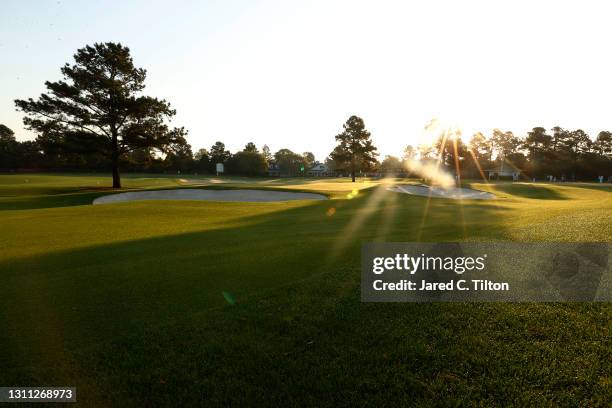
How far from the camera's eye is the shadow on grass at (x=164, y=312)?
3.77 metres

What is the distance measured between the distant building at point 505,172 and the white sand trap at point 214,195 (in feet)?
240

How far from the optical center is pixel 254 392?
3393mm

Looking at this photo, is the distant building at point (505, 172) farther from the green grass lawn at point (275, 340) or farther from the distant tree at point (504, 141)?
the green grass lawn at point (275, 340)

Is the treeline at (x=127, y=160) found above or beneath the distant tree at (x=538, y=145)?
beneath

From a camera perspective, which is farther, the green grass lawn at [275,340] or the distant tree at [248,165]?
the distant tree at [248,165]

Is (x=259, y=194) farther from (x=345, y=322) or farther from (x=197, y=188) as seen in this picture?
(x=345, y=322)

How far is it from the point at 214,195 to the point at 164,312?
2513 centimetres

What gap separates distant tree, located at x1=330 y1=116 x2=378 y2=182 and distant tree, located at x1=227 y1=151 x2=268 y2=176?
29.7 metres

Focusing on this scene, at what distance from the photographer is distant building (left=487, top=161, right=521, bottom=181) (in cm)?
8819

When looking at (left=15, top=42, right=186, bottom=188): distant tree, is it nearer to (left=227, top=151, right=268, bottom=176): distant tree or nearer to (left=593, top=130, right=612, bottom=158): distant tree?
(left=227, top=151, right=268, bottom=176): distant tree

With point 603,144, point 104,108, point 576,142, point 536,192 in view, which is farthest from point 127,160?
point 603,144

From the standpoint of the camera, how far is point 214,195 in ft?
96.7

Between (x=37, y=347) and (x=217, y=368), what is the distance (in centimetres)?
238

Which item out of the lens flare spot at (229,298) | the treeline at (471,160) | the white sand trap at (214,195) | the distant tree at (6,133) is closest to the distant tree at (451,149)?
the treeline at (471,160)
